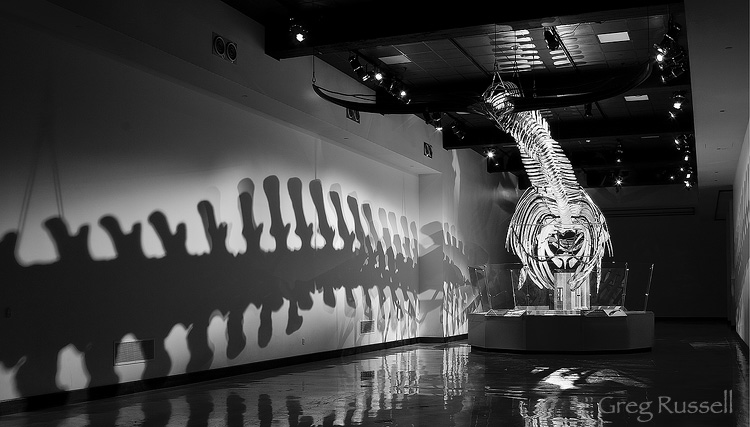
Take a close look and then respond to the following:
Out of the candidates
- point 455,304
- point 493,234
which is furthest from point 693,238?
point 455,304

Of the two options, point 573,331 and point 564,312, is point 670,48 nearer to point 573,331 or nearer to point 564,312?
point 573,331

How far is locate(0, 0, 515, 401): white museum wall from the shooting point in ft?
25.6

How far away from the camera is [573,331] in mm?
13594

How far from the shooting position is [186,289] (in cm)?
999

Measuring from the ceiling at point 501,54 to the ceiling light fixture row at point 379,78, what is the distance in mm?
74

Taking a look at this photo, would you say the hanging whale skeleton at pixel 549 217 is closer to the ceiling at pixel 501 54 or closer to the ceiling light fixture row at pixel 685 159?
the ceiling at pixel 501 54

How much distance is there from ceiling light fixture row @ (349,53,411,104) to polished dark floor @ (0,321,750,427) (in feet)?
13.5

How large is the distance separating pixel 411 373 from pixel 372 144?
4.98 meters

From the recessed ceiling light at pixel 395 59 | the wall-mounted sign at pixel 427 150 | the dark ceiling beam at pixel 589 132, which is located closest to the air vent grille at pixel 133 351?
the recessed ceiling light at pixel 395 59

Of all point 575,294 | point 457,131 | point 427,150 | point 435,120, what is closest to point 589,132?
point 457,131

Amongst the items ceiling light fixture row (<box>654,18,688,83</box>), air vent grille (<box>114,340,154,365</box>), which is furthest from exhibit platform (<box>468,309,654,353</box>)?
air vent grille (<box>114,340,154,365</box>)

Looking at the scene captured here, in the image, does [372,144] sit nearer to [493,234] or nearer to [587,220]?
[587,220]

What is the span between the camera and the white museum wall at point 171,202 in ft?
25.6

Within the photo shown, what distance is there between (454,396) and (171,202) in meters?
4.15
